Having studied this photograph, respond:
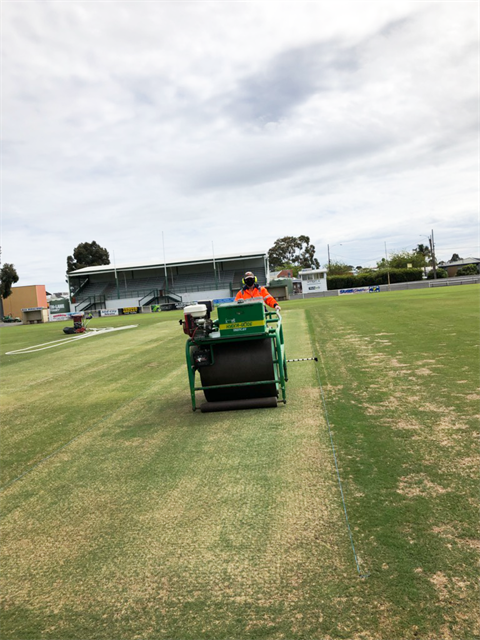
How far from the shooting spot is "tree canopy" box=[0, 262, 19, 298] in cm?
6762

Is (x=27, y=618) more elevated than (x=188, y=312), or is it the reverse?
(x=188, y=312)

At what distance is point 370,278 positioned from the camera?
78438mm

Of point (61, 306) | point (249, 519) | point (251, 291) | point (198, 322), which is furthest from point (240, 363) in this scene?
point (61, 306)

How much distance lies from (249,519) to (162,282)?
236 ft

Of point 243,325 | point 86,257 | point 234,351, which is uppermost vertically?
point 86,257

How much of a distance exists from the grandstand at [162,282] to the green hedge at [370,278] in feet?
38.6

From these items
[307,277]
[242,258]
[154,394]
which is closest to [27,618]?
[154,394]

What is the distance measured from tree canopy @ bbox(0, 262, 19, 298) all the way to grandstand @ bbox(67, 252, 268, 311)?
8.13 metres

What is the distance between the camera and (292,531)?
11.3ft

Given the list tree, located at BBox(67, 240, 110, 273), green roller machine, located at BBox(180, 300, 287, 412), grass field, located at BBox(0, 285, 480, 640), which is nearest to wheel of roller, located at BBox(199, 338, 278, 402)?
green roller machine, located at BBox(180, 300, 287, 412)

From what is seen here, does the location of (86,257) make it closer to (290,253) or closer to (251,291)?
(290,253)

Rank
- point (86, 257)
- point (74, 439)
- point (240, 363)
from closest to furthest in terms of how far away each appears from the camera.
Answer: point (74, 439), point (240, 363), point (86, 257)

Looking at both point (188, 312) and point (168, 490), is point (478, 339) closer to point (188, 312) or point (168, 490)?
point (188, 312)

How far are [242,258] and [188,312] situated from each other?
65464mm
